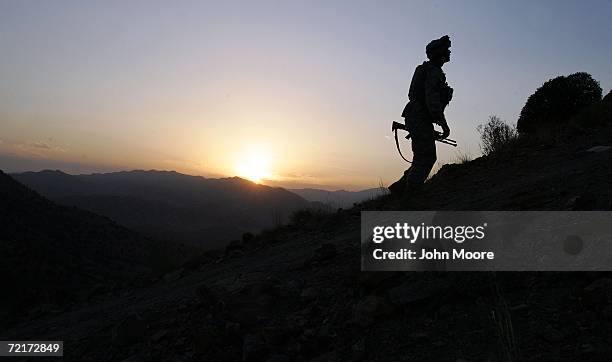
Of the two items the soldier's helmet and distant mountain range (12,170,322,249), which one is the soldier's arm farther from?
distant mountain range (12,170,322,249)

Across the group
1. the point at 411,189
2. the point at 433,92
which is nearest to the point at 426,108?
the point at 433,92

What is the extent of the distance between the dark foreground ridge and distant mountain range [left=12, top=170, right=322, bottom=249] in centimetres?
3623

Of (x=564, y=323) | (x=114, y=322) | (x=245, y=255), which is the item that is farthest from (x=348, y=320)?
(x=245, y=255)

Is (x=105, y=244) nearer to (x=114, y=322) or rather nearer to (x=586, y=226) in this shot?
(x=114, y=322)

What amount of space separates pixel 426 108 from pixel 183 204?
122381 mm

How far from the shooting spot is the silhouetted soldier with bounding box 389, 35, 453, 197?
6.36 meters

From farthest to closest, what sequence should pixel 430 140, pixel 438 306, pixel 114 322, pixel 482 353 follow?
pixel 430 140, pixel 114 322, pixel 438 306, pixel 482 353

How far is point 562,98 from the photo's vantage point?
1041cm

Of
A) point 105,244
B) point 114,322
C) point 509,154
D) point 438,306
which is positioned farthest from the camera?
point 105,244

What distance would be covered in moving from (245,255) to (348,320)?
13.0 ft

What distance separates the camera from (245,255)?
6898 millimetres

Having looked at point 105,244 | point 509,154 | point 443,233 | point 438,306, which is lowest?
point 105,244

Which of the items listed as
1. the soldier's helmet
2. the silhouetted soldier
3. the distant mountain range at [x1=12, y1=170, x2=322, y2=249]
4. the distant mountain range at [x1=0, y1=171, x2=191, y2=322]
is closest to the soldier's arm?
the silhouetted soldier

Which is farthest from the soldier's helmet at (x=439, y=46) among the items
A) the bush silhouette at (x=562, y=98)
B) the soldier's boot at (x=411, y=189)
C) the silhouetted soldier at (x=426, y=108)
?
the bush silhouette at (x=562, y=98)
